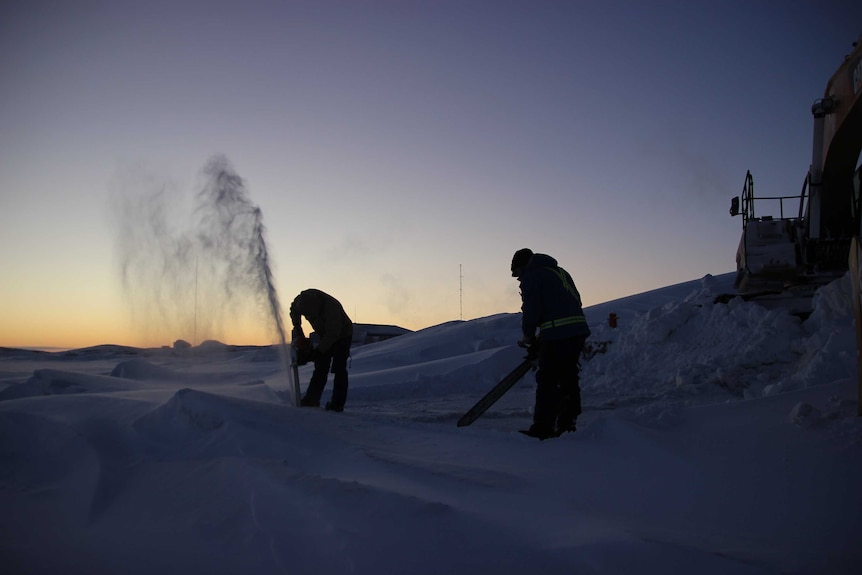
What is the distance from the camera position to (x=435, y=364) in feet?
34.3

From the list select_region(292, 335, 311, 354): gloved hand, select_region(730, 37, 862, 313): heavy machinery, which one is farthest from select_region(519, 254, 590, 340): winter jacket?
select_region(730, 37, 862, 313): heavy machinery

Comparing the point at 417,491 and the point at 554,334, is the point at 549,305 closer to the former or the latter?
the point at 554,334

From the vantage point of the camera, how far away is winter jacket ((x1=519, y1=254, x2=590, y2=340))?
4.30m

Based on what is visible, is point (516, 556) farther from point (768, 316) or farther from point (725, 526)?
point (768, 316)

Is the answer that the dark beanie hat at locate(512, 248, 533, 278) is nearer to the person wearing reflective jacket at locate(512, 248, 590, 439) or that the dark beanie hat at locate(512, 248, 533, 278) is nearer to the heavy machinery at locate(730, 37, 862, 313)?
the person wearing reflective jacket at locate(512, 248, 590, 439)

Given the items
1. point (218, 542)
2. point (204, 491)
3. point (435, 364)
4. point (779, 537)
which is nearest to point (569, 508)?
point (779, 537)

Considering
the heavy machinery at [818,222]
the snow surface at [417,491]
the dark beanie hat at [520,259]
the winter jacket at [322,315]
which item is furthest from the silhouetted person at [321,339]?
the heavy machinery at [818,222]

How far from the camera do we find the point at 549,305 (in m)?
4.34

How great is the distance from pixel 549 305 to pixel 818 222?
7.79m

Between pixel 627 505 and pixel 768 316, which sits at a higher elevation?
pixel 768 316

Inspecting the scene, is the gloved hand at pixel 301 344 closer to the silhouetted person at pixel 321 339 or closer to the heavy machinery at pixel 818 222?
the silhouetted person at pixel 321 339

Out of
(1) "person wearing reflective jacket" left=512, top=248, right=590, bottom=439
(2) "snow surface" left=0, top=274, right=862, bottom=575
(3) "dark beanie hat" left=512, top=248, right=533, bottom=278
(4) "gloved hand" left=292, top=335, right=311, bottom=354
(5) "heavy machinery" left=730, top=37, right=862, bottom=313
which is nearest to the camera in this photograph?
(2) "snow surface" left=0, top=274, right=862, bottom=575

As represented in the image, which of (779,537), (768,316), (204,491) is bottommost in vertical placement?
(779,537)

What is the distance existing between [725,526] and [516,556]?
1040 mm
